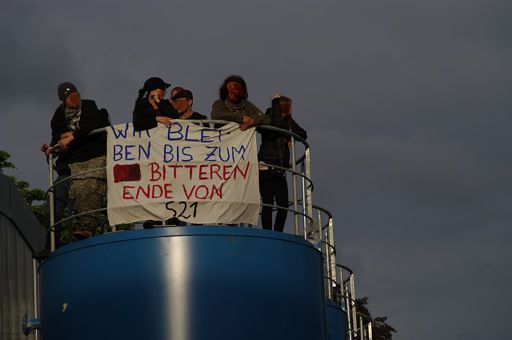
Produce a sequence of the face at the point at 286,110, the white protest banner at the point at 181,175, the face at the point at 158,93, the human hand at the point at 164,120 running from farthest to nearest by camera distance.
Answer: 1. the face at the point at 286,110
2. the face at the point at 158,93
3. the human hand at the point at 164,120
4. the white protest banner at the point at 181,175

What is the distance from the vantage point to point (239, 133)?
1350cm

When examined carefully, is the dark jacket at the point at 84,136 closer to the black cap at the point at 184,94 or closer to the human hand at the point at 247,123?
the black cap at the point at 184,94

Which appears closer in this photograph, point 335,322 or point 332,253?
point 332,253

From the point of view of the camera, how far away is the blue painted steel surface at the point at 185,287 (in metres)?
12.5

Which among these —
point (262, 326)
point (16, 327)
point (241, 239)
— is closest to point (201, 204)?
point (241, 239)

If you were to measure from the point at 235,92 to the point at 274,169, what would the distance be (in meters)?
1.04

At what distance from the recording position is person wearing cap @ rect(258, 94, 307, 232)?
13.8m

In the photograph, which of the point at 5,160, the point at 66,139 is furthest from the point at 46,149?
the point at 5,160

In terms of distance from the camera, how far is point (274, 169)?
13797mm

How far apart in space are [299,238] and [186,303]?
1765 millimetres

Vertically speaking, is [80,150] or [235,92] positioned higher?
[235,92]

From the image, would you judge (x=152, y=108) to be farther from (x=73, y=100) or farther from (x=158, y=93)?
(x=73, y=100)

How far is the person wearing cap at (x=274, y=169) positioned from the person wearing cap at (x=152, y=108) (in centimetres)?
123

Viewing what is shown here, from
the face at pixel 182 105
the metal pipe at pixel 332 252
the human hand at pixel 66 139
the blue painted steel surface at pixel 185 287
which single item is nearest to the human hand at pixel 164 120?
the face at pixel 182 105
